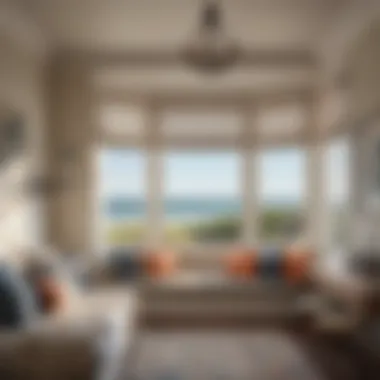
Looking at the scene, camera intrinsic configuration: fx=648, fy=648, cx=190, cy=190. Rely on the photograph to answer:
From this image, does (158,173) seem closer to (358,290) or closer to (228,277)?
(228,277)

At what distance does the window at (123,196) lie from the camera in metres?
7.46

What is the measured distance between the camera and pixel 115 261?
6684 millimetres

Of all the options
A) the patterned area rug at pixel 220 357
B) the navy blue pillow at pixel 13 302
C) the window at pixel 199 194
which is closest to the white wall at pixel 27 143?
the navy blue pillow at pixel 13 302

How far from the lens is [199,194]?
7742 mm

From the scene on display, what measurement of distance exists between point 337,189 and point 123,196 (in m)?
2.44

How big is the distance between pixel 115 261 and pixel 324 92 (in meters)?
2.94

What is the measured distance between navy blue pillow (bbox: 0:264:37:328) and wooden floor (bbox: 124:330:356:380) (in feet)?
3.27

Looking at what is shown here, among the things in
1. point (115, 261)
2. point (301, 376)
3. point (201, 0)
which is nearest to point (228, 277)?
point (115, 261)

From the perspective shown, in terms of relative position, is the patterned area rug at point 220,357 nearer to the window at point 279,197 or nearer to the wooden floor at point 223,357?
the wooden floor at point 223,357

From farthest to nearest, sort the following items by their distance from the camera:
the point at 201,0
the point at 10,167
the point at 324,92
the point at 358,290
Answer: the point at 324,92, the point at 10,167, the point at 201,0, the point at 358,290

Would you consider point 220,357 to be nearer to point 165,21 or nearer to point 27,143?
point 27,143

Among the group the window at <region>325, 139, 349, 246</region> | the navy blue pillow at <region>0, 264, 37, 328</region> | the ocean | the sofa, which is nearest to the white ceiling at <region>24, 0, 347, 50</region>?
the window at <region>325, 139, 349, 246</region>

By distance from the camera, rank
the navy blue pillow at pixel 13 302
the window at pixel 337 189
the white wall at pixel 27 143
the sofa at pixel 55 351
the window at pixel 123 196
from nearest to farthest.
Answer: the sofa at pixel 55 351 → the navy blue pillow at pixel 13 302 → the white wall at pixel 27 143 → the window at pixel 337 189 → the window at pixel 123 196

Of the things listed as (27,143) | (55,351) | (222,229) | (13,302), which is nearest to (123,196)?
(222,229)
